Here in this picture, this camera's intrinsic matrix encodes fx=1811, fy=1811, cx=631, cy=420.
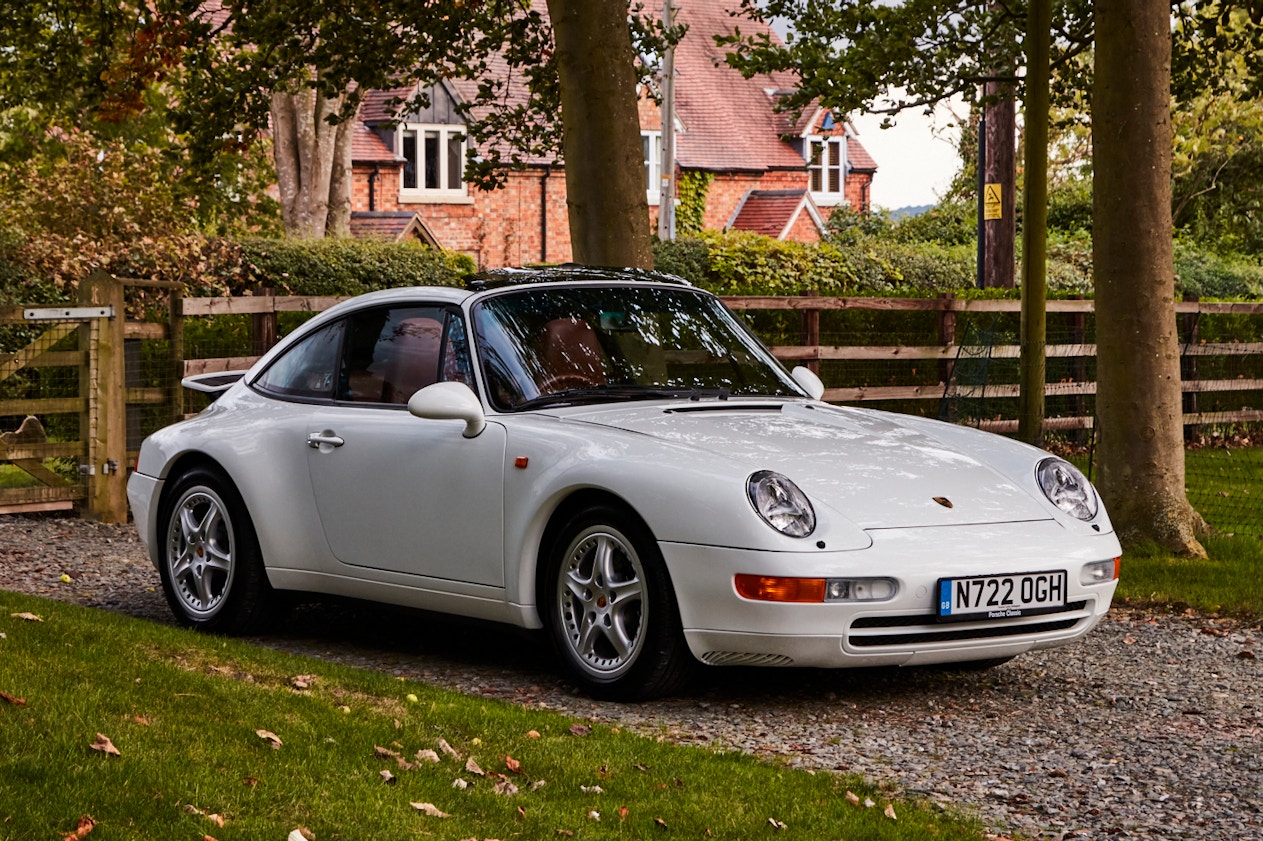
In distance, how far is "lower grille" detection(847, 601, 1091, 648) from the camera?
21.3ft

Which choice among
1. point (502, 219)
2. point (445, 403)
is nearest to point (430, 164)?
point (502, 219)

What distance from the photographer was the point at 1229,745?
645 centimetres

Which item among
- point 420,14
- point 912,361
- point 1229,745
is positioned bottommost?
point 1229,745

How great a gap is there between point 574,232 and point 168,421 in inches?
141

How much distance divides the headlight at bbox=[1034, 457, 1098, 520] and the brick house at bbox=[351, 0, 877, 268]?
35297 millimetres

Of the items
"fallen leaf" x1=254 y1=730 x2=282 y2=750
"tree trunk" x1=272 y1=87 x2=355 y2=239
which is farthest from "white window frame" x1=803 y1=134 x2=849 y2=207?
"fallen leaf" x1=254 y1=730 x2=282 y2=750

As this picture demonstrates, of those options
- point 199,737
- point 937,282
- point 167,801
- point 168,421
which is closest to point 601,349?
point 199,737

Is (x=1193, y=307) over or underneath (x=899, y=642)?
over

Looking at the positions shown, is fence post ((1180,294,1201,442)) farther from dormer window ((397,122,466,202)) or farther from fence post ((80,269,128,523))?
dormer window ((397,122,466,202))

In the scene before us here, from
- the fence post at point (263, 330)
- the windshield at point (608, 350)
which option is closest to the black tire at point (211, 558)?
the windshield at point (608, 350)

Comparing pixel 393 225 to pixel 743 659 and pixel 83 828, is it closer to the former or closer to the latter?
pixel 743 659

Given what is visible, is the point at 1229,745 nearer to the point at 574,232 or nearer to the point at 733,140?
the point at 574,232

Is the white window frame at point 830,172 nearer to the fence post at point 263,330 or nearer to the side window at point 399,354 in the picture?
the fence post at point 263,330

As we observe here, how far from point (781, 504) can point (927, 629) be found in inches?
28.0
